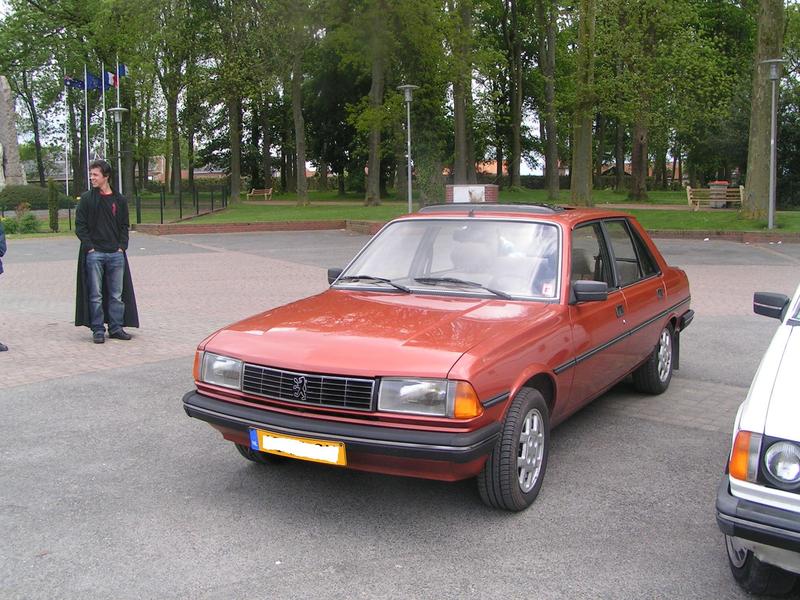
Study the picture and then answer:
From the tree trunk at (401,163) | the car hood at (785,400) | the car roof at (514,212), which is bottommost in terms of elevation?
the car hood at (785,400)

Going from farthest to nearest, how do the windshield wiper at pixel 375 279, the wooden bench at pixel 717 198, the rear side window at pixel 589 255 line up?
the wooden bench at pixel 717 198 < the rear side window at pixel 589 255 < the windshield wiper at pixel 375 279

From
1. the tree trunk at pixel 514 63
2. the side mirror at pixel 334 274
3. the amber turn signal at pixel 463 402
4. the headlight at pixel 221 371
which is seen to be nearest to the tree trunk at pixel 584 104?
the tree trunk at pixel 514 63

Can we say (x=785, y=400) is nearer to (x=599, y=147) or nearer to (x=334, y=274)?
(x=334, y=274)

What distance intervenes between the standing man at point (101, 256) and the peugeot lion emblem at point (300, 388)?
17.2ft

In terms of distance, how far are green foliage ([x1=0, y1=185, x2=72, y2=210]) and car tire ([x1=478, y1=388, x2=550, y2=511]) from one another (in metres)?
34.0

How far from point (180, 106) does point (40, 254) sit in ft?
94.4

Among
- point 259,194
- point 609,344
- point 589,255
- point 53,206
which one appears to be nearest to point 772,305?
point 609,344

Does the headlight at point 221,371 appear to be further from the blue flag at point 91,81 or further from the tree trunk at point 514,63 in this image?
the tree trunk at point 514,63

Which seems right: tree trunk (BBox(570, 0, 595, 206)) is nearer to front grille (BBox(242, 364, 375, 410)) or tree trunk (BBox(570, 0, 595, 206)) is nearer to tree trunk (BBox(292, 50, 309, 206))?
tree trunk (BBox(292, 50, 309, 206))

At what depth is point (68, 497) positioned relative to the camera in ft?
15.0

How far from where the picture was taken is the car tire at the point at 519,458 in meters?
4.09

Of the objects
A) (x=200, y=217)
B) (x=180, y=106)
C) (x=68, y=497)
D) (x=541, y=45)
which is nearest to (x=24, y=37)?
(x=180, y=106)

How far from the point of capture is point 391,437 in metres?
3.82

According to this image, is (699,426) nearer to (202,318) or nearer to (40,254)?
(202,318)
